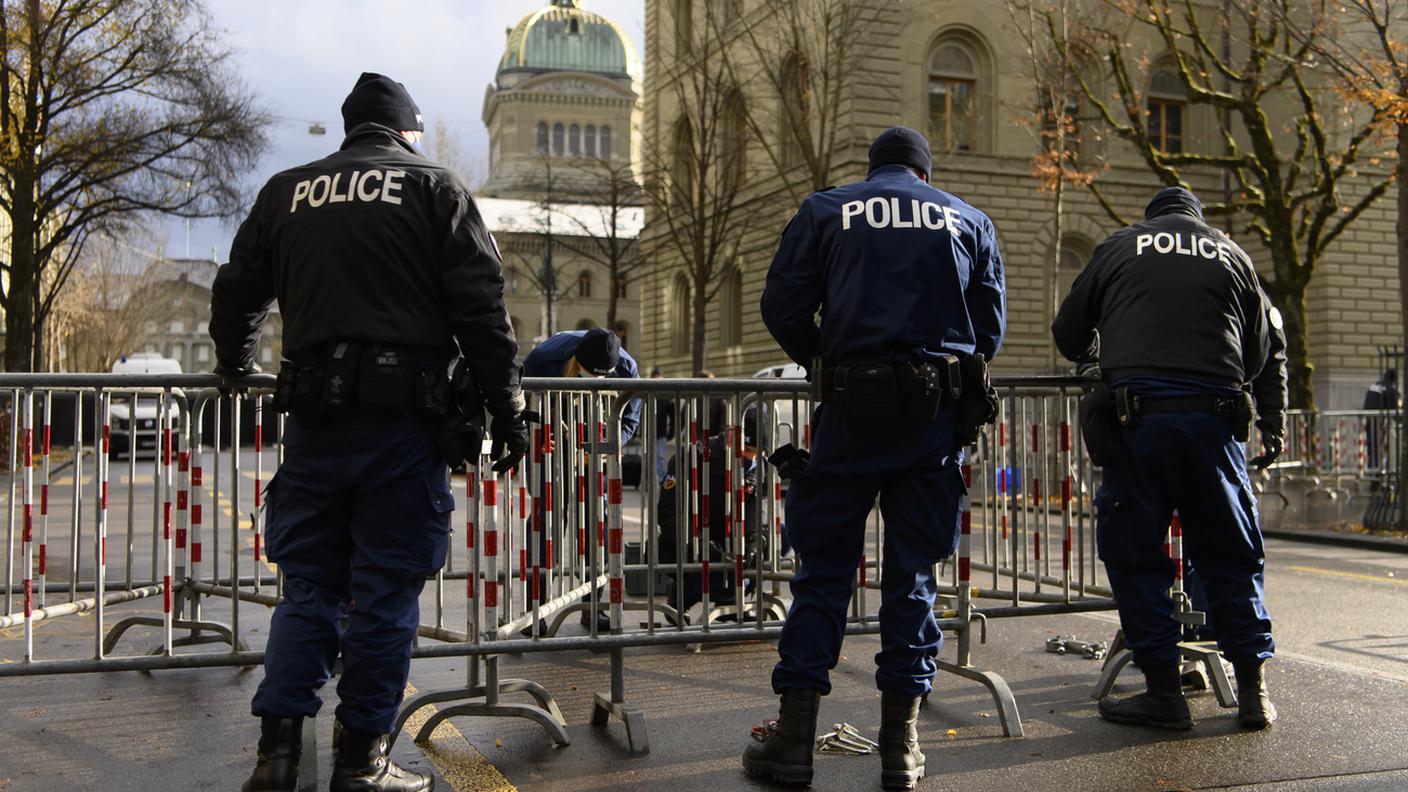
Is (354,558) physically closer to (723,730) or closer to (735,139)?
(723,730)

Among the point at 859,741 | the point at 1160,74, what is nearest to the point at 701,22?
the point at 1160,74

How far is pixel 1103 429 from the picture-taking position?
16.9 ft

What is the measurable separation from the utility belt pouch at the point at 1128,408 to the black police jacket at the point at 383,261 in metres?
2.33

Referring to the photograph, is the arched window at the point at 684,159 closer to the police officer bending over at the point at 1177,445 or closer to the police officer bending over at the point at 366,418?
the police officer bending over at the point at 1177,445

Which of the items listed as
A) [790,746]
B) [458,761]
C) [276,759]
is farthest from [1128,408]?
[276,759]

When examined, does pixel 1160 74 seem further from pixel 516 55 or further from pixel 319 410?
pixel 516 55

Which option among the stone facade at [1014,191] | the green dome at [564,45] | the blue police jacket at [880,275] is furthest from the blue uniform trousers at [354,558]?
the green dome at [564,45]

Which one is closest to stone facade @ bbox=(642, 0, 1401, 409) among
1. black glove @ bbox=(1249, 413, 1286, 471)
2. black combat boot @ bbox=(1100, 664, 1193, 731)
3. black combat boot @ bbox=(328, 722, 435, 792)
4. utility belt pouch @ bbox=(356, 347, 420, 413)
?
black glove @ bbox=(1249, 413, 1286, 471)

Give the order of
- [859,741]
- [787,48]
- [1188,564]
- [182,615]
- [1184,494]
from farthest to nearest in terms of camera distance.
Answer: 1. [787,48]
2. [182,615]
3. [1188,564]
4. [1184,494]
5. [859,741]

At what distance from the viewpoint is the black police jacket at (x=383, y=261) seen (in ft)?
13.0

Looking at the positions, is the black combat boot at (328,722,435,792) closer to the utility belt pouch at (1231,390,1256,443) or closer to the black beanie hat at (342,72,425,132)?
the black beanie hat at (342,72,425,132)

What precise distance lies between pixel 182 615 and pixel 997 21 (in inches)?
1209

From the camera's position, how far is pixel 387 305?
3973mm

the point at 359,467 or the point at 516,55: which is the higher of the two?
the point at 516,55
